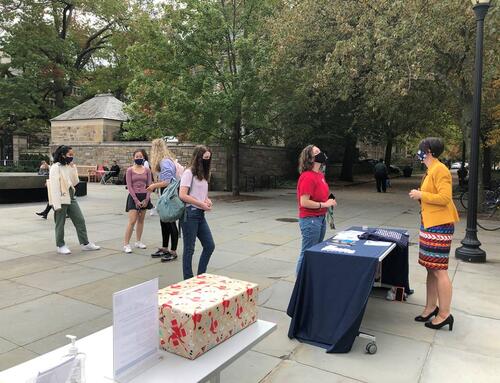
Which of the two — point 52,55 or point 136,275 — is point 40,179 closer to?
point 136,275

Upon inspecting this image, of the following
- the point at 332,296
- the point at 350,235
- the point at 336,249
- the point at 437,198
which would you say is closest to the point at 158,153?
the point at 350,235

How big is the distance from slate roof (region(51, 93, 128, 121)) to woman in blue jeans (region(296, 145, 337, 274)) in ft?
84.4

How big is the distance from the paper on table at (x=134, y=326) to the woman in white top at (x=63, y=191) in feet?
19.4

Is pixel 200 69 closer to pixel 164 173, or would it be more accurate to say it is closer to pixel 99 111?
pixel 164 173

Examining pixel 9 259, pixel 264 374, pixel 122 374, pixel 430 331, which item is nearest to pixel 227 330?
pixel 122 374

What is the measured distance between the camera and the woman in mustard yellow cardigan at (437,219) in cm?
427

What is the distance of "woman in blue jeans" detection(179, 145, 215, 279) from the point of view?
524cm

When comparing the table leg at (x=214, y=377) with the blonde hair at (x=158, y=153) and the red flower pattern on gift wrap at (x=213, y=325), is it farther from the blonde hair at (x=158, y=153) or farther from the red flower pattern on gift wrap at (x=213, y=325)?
the blonde hair at (x=158, y=153)

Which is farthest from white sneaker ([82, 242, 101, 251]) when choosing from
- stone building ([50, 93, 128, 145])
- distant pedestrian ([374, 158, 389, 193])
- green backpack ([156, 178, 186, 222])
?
stone building ([50, 93, 128, 145])

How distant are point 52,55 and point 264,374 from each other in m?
35.7

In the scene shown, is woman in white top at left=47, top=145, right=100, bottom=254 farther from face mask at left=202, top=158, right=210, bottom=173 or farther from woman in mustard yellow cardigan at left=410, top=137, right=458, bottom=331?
woman in mustard yellow cardigan at left=410, top=137, right=458, bottom=331

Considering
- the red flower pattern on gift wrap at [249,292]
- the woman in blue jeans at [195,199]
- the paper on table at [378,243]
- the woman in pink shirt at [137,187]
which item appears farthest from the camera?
the woman in pink shirt at [137,187]

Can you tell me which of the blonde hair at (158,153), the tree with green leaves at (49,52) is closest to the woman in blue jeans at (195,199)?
the blonde hair at (158,153)

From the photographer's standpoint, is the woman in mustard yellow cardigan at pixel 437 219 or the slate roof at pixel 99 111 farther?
the slate roof at pixel 99 111
